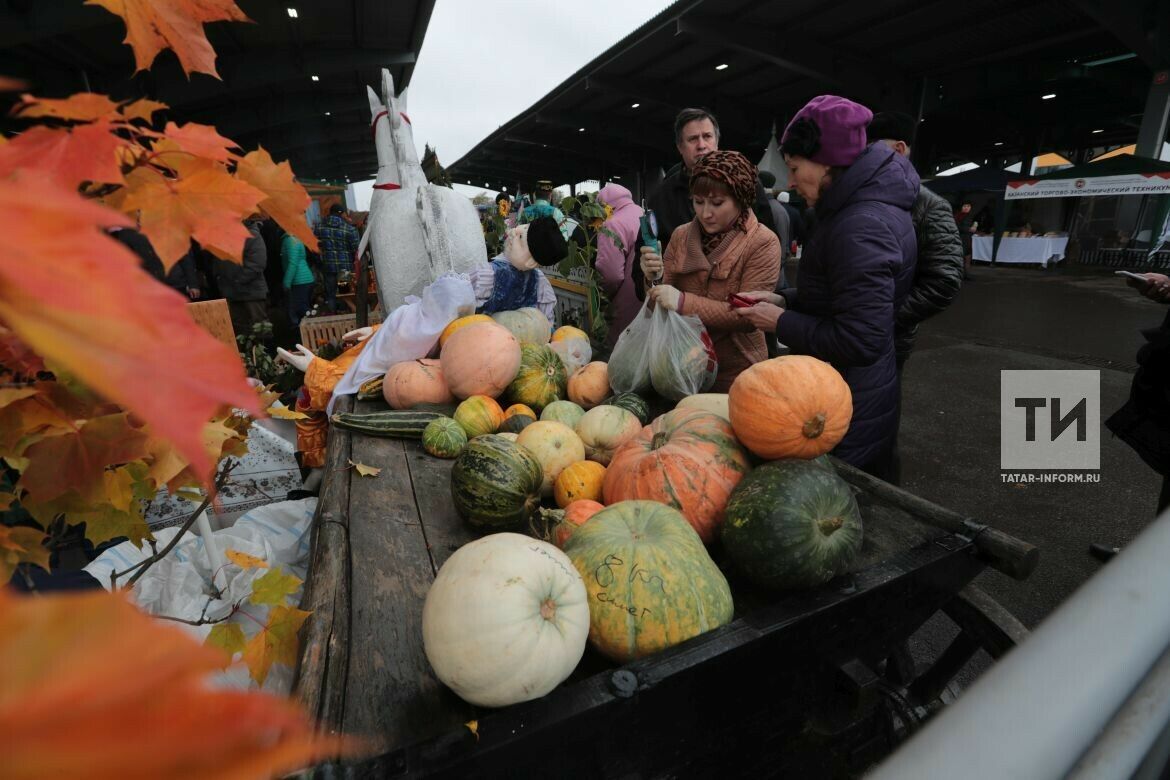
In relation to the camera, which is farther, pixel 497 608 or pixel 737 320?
pixel 737 320

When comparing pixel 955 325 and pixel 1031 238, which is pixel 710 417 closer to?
pixel 955 325

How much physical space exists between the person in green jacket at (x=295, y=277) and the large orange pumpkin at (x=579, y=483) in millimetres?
6666

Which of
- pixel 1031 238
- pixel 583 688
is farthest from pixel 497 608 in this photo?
pixel 1031 238

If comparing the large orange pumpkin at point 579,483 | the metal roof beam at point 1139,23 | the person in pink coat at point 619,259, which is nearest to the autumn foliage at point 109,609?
the large orange pumpkin at point 579,483

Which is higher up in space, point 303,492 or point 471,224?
point 471,224

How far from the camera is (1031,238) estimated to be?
15.7 m

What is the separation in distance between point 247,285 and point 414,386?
467 centimetres

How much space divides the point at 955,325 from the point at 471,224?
7679 mm

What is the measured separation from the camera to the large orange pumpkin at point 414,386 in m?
2.76

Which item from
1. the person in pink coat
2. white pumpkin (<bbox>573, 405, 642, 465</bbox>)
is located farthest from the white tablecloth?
white pumpkin (<bbox>573, 405, 642, 465</bbox>)

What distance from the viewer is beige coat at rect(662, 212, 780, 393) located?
2.42 metres

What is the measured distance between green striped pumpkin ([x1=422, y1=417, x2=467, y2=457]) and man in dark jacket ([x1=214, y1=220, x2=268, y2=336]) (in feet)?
16.1

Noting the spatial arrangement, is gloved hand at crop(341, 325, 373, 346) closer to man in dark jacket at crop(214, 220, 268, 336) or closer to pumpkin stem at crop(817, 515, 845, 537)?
pumpkin stem at crop(817, 515, 845, 537)

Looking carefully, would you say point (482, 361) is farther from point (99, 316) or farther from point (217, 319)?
point (99, 316)
